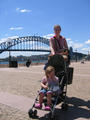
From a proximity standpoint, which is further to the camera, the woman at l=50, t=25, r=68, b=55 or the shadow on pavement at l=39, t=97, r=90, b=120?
the woman at l=50, t=25, r=68, b=55

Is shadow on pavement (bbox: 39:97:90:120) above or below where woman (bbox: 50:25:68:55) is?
below

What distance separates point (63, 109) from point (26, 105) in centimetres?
96

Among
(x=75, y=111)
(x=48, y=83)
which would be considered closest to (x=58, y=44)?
(x=48, y=83)

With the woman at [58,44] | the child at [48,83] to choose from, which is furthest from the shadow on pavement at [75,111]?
the woman at [58,44]

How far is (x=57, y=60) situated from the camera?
479cm

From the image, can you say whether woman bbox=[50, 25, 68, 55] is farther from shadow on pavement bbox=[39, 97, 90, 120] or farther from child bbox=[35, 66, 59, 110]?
shadow on pavement bbox=[39, 97, 90, 120]

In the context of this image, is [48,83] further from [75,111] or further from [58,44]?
[58,44]

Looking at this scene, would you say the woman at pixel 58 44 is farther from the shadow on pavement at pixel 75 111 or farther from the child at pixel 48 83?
the shadow on pavement at pixel 75 111

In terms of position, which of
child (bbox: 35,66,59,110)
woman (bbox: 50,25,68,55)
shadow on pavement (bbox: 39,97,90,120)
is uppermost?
woman (bbox: 50,25,68,55)

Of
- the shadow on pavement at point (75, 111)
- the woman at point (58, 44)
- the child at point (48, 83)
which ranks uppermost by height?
the woman at point (58, 44)

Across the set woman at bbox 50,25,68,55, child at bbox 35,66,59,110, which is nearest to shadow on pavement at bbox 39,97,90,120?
child at bbox 35,66,59,110

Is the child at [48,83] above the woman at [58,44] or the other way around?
the other way around

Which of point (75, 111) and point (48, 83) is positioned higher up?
point (48, 83)

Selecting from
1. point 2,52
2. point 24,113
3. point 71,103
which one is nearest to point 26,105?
point 24,113
